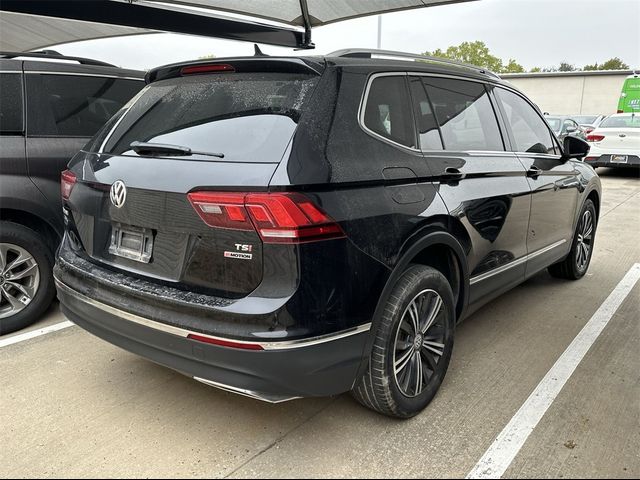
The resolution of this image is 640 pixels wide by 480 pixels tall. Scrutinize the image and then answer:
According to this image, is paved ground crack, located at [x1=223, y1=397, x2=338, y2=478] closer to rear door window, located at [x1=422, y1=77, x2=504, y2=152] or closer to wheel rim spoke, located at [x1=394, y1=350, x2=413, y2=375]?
wheel rim spoke, located at [x1=394, y1=350, x2=413, y2=375]

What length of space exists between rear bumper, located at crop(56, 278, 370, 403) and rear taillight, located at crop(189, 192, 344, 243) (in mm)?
435

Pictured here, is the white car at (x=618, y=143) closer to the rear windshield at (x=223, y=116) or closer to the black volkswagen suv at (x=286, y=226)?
the black volkswagen suv at (x=286, y=226)

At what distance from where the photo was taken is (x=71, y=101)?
409 centimetres

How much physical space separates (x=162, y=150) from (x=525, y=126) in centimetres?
295

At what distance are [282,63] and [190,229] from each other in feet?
2.91

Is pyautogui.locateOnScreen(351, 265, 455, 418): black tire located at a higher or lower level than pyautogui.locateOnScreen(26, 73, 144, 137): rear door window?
lower

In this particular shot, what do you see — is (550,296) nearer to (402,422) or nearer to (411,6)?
(402,422)

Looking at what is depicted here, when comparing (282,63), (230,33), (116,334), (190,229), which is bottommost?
(116,334)

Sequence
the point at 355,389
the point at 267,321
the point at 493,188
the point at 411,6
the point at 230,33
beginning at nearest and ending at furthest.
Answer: the point at 267,321 → the point at 355,389 → the point at 493,188 → the point at 411,6 → the point at 230,33

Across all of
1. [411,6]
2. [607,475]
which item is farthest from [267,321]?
[411,6]

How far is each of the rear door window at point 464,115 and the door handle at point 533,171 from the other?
36cm

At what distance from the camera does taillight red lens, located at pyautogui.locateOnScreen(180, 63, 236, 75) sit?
8.50 ft

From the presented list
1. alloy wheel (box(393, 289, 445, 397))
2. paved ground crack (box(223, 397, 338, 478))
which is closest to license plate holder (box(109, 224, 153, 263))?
paved ground crack (box(223, 397, 338, 478))

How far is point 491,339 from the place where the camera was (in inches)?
151
